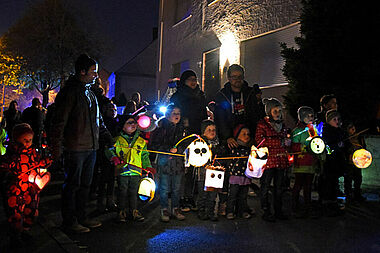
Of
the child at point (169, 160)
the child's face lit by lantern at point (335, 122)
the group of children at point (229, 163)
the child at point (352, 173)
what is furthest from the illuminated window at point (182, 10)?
the child at point (169, 160)

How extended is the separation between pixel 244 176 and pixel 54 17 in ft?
102

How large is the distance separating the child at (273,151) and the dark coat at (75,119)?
2691 mm

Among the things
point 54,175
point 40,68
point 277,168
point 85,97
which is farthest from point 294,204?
point 40,68

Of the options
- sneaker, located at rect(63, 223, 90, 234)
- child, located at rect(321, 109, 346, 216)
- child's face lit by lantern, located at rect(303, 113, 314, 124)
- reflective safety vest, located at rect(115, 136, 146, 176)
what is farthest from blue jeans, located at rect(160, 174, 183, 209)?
child, located at rect(321, 109, 346, 216)

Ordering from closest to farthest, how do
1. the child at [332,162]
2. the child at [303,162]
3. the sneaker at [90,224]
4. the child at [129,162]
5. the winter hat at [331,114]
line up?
the sneaker at [90,224], the child at [129,162], the child at [303,162], the child at [332,162], the winter hat at [331,114]

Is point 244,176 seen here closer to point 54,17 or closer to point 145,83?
point 54,17

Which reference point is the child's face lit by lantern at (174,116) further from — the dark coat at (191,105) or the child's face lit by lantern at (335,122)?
the child's face lit by lantern at (335,122)

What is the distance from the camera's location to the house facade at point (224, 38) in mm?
12845

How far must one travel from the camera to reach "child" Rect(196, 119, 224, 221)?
574 cm

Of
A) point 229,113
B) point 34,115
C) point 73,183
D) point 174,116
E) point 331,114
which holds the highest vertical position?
point 34,115

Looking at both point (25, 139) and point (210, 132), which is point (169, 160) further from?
point (25, 139)

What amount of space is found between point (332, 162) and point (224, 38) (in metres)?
10.5

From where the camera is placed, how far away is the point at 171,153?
5641 millimetres

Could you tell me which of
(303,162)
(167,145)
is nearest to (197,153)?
(167,145)
